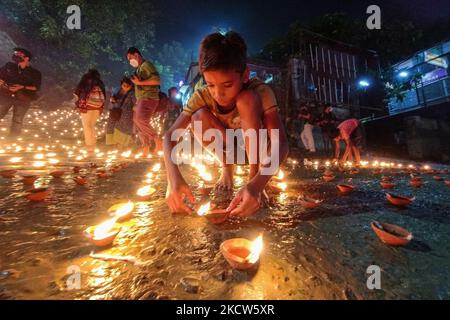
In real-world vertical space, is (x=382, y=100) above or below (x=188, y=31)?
below

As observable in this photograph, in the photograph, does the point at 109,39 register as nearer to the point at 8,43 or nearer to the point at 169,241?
the point at 8,43

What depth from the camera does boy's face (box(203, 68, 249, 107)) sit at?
6.56 ft

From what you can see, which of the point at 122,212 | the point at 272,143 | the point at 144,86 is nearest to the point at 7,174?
the point at 122,212

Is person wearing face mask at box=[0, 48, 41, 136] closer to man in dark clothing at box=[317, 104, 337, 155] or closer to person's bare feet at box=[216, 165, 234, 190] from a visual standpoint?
person's bare feet at box=[216, 165, 234, 190]

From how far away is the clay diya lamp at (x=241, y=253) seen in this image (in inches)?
44.9

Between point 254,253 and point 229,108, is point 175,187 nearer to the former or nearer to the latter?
point 254,253

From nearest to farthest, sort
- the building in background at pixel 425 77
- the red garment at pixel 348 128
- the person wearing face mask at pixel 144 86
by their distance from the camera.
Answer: the person wearing face mask at pixel 144 86 → the red garment at pixel 348 128 → the building in background at pixel 425 77

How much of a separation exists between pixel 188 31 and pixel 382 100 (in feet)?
241

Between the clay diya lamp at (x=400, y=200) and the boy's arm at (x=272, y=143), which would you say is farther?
the clay diya lamp at (x=400, y=200)

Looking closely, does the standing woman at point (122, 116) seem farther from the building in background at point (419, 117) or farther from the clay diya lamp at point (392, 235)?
the building in background at point (419, 117)

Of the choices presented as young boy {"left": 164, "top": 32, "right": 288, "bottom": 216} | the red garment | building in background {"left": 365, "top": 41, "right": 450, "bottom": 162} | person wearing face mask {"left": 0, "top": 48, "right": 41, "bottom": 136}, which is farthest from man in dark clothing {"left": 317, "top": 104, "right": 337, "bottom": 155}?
person wearing face mask {"left": 0, "top": 48, "right": 41, "bottom": 136}

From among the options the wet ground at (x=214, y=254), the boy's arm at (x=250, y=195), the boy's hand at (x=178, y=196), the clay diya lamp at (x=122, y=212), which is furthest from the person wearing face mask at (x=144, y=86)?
the boy's arm at (x=250, y=195)
